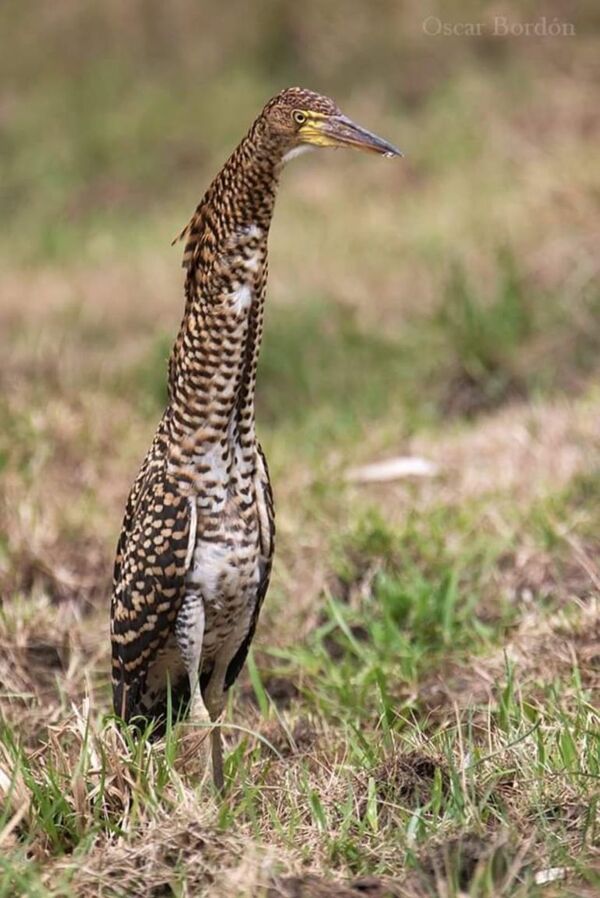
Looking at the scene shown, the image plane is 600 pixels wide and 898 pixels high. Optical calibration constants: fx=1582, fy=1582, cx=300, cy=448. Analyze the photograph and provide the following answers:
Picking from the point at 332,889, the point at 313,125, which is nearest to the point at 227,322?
the point at 313,125

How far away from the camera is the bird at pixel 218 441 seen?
3492mm

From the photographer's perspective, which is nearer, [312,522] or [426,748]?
[426,748]

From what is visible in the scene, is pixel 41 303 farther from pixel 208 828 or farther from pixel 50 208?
pixel 208 828

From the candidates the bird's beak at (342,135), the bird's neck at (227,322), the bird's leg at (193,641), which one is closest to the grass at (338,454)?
the bird's leg at (193,641)

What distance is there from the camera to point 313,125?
3445mm

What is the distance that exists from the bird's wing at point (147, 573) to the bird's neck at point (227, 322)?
116mm

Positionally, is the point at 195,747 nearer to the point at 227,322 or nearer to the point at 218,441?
the point at 218,441

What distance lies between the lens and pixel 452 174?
1009 cm

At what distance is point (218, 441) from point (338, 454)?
9.41 ft

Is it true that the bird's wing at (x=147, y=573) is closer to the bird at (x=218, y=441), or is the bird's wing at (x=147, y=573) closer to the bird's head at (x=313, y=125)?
the bird at (x=218, y=441)

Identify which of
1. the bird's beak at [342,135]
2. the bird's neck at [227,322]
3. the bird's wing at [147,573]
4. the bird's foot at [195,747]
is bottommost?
the bird's foot at [195,747]

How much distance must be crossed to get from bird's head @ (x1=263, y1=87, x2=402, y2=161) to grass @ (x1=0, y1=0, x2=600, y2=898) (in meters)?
1.30

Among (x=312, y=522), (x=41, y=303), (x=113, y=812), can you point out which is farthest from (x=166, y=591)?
(x=41, y=303)

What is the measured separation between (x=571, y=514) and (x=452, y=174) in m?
5.18
